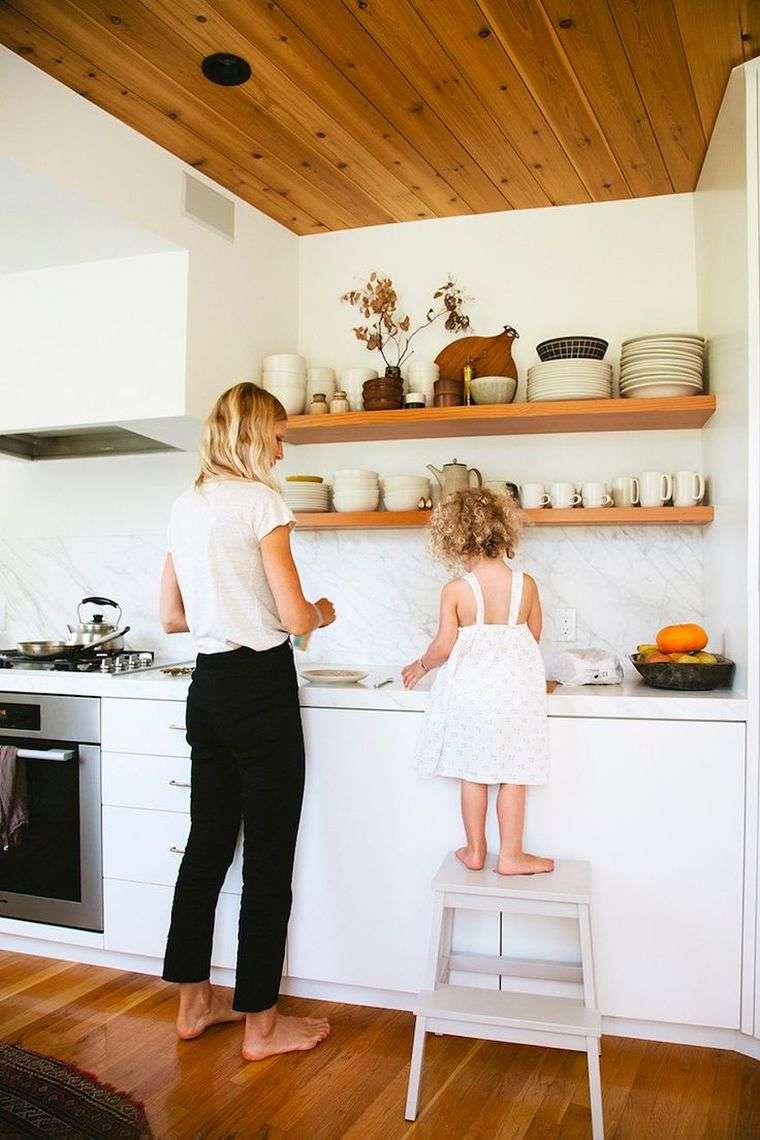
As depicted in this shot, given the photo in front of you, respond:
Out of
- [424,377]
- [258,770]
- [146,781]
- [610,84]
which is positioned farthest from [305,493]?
[610,84]

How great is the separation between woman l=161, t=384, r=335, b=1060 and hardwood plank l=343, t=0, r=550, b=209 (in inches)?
34.5

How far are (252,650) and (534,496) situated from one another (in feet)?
3.68

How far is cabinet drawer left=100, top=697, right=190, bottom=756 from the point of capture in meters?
2.64

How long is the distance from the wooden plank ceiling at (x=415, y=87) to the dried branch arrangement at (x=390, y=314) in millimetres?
295

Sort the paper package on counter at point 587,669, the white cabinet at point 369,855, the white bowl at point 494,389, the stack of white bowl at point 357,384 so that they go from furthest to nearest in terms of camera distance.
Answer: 1. the stack of white bowl at point 357,384
2. the white bowl at point 494,389
3. the paper package on counter at point 587,669
4. the white cabinet at point 369,855

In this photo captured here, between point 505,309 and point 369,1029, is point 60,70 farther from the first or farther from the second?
point 369,1029

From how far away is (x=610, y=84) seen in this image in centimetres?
238

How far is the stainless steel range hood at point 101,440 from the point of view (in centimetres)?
300

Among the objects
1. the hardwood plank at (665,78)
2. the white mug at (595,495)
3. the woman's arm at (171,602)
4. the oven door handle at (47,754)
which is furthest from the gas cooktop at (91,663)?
the hardwood plank at (665,78)

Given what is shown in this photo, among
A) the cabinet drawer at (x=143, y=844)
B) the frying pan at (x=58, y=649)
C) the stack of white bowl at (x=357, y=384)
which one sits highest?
the stack of white bowl at (x=357, y=384)

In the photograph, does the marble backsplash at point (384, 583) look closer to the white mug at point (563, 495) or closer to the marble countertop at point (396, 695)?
the white mug at point (563, 495)

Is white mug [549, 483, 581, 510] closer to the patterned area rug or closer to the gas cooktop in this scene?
the gas cooktop

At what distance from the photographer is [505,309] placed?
10.5 feet

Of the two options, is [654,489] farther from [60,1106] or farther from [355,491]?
[60,1106]
